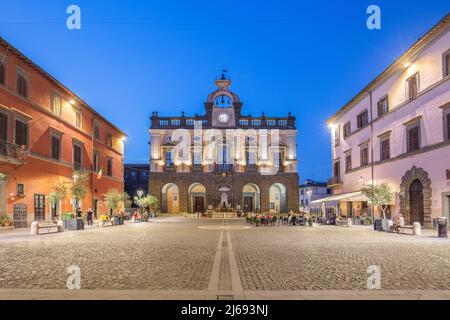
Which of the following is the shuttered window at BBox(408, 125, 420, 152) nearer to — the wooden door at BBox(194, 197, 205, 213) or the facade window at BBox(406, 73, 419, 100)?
the facade window at BBox(406, 73, 419, 100)

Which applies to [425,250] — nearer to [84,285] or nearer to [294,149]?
[84,285]

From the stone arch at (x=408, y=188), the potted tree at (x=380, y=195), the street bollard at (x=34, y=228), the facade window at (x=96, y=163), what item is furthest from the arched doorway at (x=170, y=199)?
the street bollard at (x=34, y=228)

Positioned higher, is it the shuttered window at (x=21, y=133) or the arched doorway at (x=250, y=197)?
the shuttered window at (x=21, y=133)

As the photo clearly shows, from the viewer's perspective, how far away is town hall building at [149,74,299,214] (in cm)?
6225

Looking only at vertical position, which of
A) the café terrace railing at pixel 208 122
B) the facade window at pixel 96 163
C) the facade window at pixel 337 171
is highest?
the café terrace railing at pixel 208 122

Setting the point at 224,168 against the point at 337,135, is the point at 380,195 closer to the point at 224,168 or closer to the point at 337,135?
the point at 337,135

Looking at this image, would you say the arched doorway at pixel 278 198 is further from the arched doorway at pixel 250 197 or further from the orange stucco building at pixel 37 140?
the orange stucco building at pixel 37 140

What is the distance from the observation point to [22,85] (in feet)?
91.7

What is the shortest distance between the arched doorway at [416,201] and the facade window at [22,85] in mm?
26231

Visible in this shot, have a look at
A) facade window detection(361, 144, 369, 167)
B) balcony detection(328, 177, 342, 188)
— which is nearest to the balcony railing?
balcony detection(328, 177, 342, 188)

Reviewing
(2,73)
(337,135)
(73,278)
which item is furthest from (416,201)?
(2,73)

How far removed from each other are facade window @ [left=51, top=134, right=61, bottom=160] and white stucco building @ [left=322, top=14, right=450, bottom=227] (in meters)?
23.0

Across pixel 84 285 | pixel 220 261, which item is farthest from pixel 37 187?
pixel 84 285

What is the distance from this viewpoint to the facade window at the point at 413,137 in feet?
90.3
